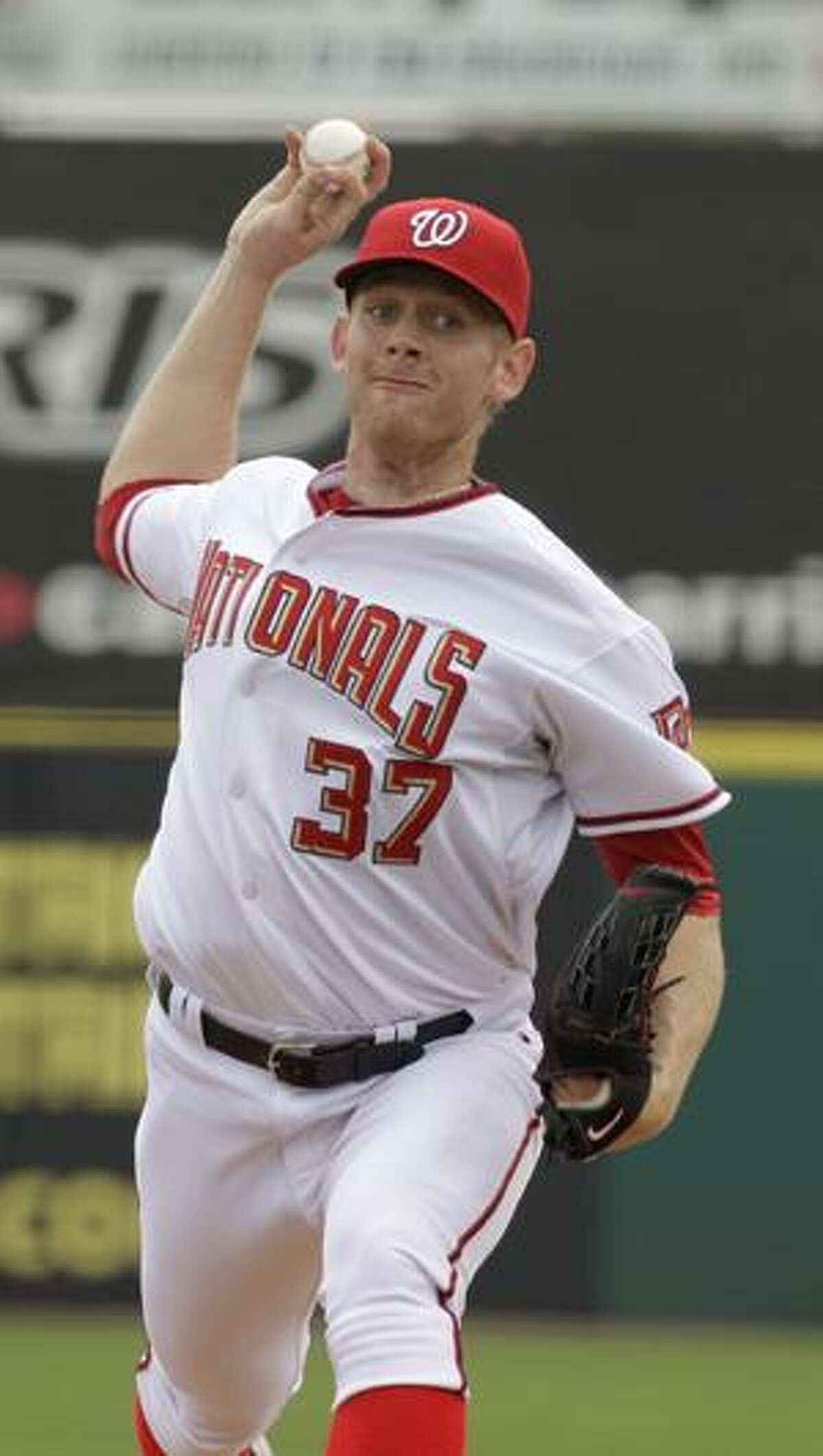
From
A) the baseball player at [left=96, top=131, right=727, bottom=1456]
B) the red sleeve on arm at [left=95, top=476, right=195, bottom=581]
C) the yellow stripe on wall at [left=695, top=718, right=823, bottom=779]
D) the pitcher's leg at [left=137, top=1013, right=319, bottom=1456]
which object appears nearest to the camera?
the baseball player at [left=96, top=131, right=727, bottom=1456]

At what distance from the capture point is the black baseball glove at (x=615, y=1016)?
438 cm

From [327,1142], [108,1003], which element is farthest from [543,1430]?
[327,1142]

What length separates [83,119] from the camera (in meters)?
8.14

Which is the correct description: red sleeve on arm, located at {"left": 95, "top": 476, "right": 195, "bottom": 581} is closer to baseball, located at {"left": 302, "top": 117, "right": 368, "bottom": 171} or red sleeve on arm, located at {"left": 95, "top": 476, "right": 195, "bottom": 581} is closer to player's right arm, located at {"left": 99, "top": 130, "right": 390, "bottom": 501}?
player's right arm, located at {"left": 99, "top": 130, "right": 390, "bottom": 501}

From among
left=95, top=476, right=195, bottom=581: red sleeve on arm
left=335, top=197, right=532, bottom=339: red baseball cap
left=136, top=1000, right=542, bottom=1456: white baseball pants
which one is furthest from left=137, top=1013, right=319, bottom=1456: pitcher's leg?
left=335, top=197, right=532, bottom=339: red baseball cap

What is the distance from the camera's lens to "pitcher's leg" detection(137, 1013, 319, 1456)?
4.69m

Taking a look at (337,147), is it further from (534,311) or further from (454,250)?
(534,311)

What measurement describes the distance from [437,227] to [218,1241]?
131 centimetres

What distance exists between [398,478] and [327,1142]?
0.83m

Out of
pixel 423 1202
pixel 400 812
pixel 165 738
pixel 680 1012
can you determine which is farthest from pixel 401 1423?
pixel 165 738

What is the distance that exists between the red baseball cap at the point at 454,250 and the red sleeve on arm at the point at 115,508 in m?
0.55

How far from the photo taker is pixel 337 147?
480cm

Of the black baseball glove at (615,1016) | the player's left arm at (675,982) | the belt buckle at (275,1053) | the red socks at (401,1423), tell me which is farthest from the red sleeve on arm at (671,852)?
the red socks at (401,1423)

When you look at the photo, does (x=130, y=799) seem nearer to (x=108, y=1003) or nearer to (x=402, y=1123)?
(x=108, y=1003)
